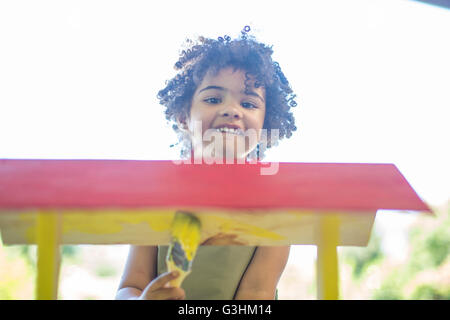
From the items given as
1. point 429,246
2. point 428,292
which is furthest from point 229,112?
point 429,246

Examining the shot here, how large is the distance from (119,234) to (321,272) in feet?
1.29

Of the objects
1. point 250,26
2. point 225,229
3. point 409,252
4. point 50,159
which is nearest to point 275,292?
point 225,229

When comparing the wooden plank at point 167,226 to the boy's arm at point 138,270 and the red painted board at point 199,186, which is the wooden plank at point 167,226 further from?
the boy's arm at point 138,270

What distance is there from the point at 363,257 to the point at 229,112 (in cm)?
925

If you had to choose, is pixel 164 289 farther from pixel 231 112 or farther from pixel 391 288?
pixel 391 288

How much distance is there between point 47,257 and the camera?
78 cm

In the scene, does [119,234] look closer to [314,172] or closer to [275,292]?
[314,172]

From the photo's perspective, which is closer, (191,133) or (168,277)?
(168,277)

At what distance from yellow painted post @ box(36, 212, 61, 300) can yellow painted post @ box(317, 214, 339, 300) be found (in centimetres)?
44

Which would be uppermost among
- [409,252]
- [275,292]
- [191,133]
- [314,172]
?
[409,252]

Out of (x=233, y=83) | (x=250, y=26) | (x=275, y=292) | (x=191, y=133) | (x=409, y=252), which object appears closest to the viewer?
(x=275, y=292)

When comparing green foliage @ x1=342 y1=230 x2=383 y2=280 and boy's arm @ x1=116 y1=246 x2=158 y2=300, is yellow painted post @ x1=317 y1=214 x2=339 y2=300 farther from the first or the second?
green foliage @ x1=342 y1=230 x2=383 y2=280


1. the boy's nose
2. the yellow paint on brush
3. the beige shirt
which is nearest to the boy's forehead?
the boy's nose
